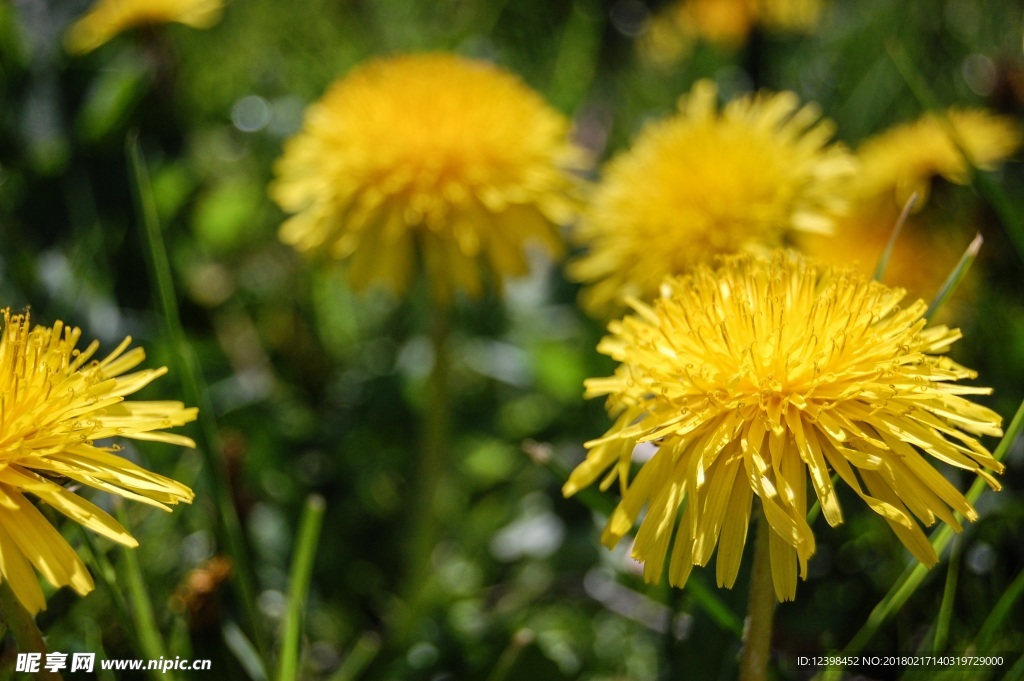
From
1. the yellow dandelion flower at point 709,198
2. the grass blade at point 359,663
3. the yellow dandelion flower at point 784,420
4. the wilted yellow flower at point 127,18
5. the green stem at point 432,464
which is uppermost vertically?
the wilted yellow flower at point 127,18

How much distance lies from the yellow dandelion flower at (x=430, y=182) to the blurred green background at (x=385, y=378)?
0.44 ft

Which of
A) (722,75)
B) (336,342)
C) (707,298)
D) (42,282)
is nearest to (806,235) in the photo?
(707,298)

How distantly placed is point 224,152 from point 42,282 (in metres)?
0.52

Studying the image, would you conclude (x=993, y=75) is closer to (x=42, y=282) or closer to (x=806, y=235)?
(x=806, y=235)

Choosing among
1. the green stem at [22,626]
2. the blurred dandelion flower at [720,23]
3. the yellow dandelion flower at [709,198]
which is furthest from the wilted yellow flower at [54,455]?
Result: the blurred dandelion flower at [720,23]

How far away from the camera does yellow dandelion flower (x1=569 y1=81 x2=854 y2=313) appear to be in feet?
3.35

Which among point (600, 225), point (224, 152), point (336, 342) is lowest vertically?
point (336, 342)

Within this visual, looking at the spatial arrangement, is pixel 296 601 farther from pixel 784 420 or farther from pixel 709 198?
pixel 709 198

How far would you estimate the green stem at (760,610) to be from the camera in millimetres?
632

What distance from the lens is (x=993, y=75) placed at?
4.70 ft

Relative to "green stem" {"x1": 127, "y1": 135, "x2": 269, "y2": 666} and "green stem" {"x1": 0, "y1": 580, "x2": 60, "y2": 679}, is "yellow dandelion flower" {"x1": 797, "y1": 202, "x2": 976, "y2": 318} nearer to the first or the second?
"green stem" {"x1": 127, "y1": 135, "x2": 269, "y2": 666}

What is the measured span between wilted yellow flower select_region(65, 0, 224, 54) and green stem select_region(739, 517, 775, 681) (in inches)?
48.5

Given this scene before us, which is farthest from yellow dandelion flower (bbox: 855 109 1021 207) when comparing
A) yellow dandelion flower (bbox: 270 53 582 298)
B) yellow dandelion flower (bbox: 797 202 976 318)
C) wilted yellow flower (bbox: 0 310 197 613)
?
wilted yellow flower (bbox: 0 310 197 613)

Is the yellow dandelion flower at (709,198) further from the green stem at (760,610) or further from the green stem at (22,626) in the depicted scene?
the green stem at (22,626)
